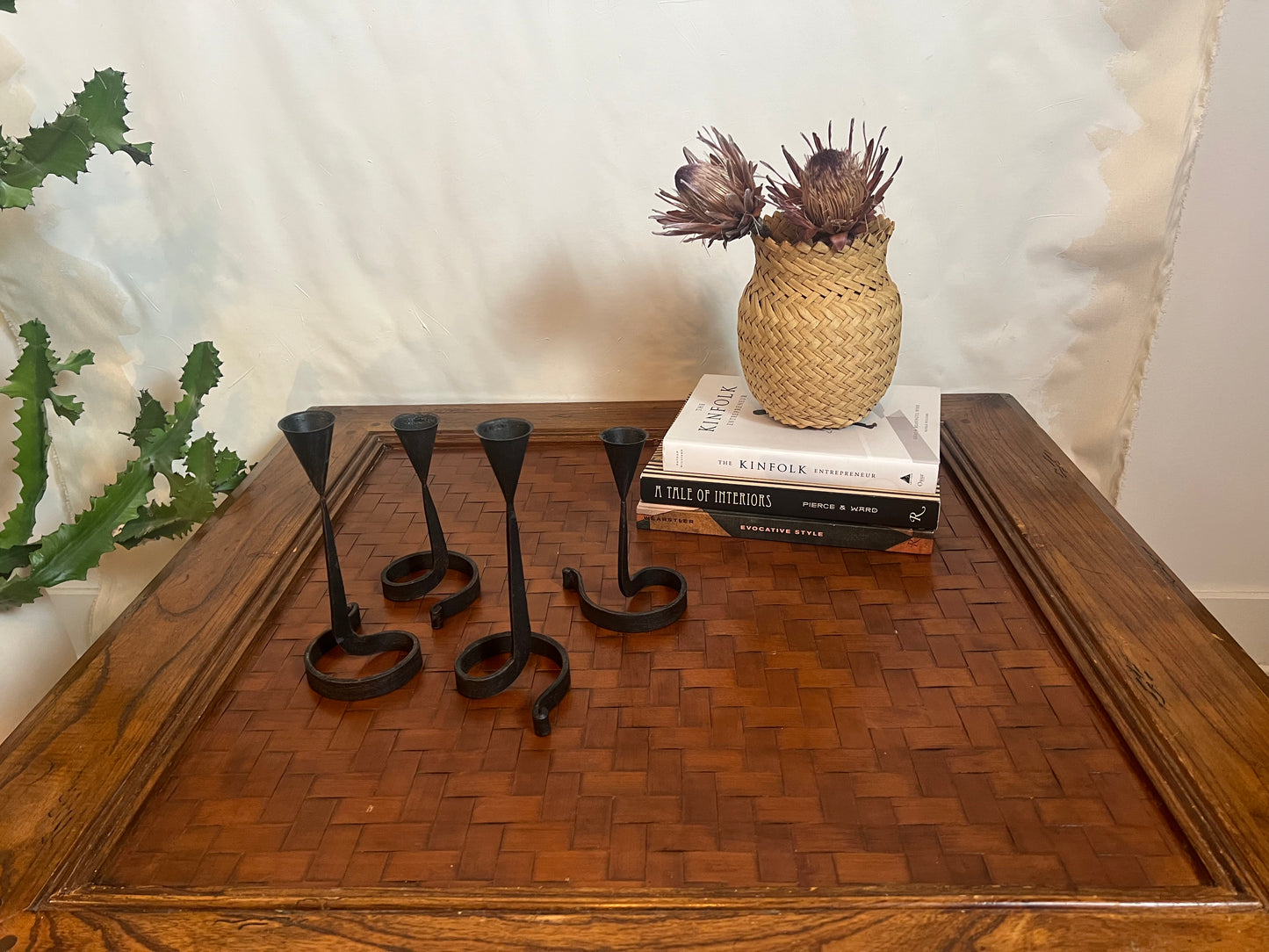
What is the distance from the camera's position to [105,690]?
0.76 metres

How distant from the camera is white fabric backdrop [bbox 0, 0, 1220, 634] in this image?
3.72ft

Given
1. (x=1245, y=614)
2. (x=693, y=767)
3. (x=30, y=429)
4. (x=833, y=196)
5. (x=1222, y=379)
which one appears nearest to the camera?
(x=693, y=767)

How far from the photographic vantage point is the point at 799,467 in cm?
96

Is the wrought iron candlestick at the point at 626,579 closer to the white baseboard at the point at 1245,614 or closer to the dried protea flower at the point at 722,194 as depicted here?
the dried protea flower at the point at 722,194

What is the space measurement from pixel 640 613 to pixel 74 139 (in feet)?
2.53

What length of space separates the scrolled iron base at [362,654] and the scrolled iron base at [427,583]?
4 cm

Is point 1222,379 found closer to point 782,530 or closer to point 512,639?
point 782,530

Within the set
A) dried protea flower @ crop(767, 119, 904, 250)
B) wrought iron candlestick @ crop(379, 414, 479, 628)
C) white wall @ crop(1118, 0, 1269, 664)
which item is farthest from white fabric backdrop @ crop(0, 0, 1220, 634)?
wrought iron candlestick @ crop(379, 414, 479, 628)

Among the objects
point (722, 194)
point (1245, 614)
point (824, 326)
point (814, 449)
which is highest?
point (722, 194)

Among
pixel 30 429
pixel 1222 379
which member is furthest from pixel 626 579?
pixel 1222 379

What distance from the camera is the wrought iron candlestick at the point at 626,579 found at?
0.80m

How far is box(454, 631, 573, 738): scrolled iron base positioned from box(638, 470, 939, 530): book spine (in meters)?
0.24

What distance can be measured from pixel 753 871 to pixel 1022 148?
3.20 feet

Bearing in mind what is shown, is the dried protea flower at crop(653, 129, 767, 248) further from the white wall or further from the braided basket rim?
the white wall
